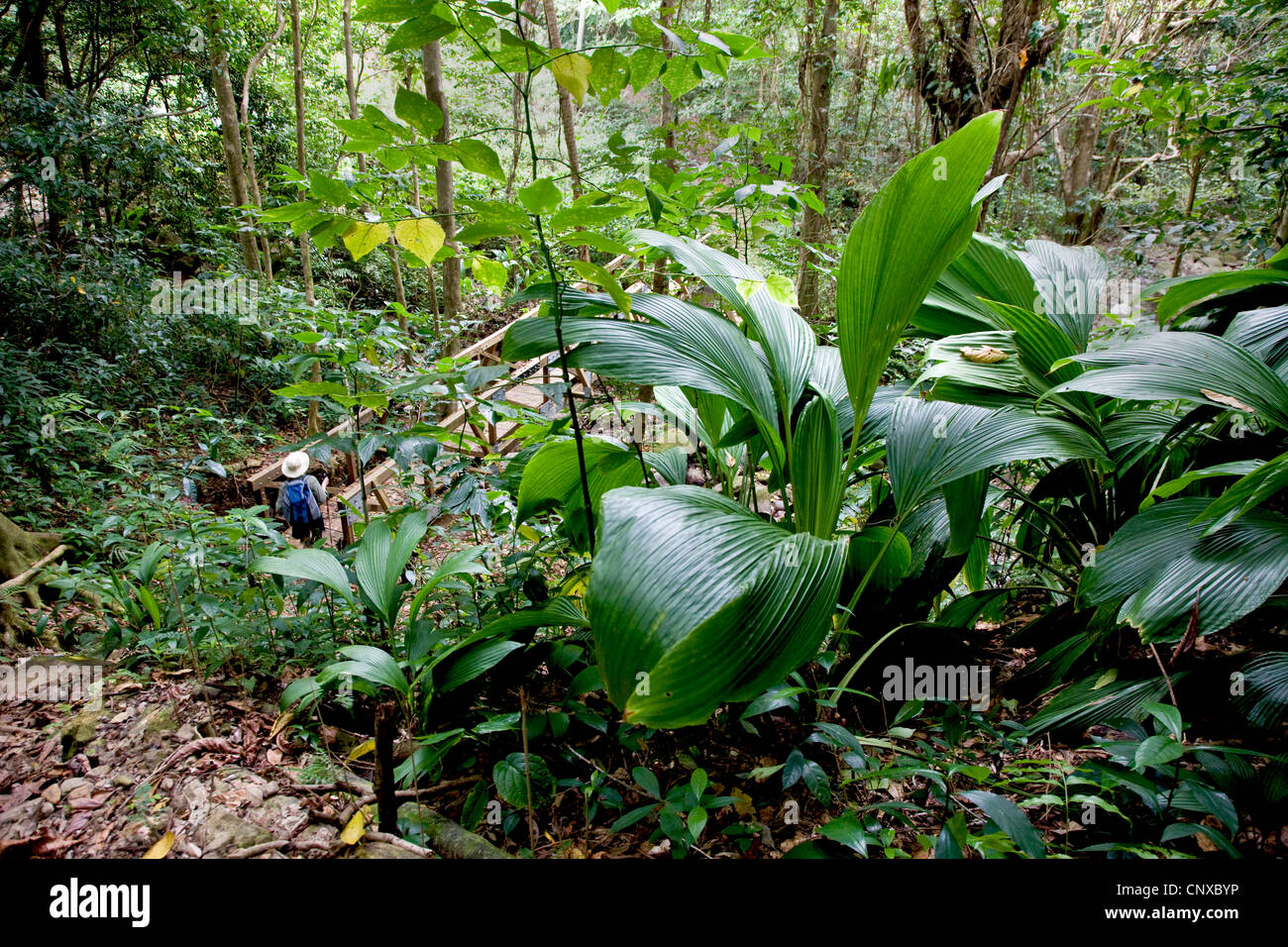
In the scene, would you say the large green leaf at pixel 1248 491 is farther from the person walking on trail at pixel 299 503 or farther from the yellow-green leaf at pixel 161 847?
the person walking on trail at pixel 299 503

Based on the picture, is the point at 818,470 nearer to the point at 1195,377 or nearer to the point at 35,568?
the point at 1195,377

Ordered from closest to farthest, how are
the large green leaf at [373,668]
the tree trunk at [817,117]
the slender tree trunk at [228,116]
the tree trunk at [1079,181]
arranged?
1. the large green leaf at [373,668]
2. the tree trunk at [817,117]
3. the slender tree trunk at [228,116]
4. the tree trunk at [1079,181]

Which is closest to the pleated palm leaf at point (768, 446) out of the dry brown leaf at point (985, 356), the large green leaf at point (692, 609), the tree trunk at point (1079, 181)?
the large green leaf at point (692, 609)

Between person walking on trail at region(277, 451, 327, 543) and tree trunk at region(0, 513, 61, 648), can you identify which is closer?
tree trunk at region(0, 513, 61, 648)

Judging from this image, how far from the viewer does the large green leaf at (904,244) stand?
979 millimetres

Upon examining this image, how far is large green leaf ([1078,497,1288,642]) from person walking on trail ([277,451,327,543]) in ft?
11.2

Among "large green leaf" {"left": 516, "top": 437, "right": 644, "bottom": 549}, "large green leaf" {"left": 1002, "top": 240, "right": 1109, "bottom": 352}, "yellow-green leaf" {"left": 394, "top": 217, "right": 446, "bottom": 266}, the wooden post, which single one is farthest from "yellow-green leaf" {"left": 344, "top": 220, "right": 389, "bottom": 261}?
"large green leaf" {"left": 1002, "top": 240, "right": 1109, "bottom": 352}

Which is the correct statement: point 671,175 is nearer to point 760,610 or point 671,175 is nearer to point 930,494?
point 930,494

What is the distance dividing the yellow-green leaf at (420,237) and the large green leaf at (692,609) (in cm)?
50

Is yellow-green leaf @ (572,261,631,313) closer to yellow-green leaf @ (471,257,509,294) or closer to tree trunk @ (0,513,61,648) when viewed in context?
yellow-green leaf @ (471,257,509,294)

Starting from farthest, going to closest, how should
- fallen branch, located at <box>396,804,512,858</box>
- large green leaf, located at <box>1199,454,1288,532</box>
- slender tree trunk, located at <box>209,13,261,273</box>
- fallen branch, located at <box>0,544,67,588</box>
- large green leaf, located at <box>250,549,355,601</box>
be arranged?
slender tree trunk, located at <box>209,13,261,273</box> < fallen branch, located at <box>0,544,67,588</box> < large green leaf, located at <box>250,549,355,601</box> < fallen branch, located at <box>396,804,512,858</box> < large green leaf, located at <box>1199,454,1288,532</box>

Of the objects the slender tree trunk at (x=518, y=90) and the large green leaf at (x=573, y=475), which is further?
the large green leaf at (x=573, y=475)

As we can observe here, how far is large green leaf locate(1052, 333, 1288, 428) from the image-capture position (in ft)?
3.14

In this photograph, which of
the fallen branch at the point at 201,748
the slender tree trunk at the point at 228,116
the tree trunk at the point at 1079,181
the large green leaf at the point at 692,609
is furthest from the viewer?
the tree trunk at the point at 1079,181
